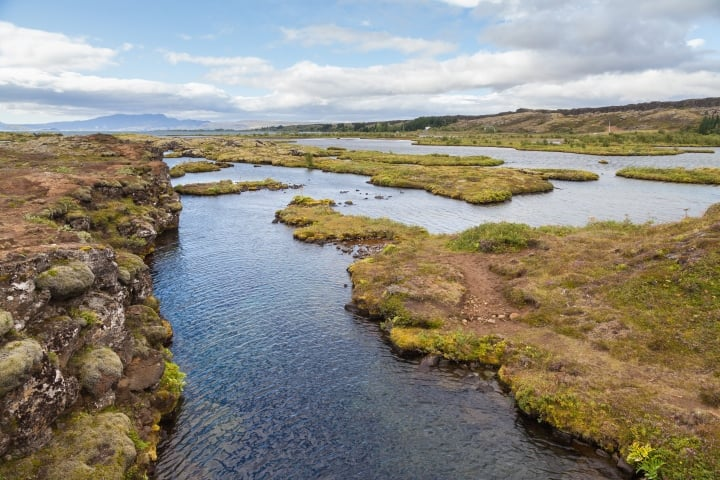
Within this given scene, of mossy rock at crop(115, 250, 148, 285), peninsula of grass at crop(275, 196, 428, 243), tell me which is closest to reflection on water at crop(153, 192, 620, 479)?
mossy rock at crop(115, 250, 148, 285)

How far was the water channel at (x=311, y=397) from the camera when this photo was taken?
75.3 ft

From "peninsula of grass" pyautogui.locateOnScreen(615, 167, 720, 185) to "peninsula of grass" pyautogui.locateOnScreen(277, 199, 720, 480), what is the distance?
8369 cm

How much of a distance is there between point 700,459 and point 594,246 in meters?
31.4

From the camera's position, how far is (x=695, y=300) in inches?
1299

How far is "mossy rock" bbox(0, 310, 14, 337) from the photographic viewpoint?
20594 millimetres

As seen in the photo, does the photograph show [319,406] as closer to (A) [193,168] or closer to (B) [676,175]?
(B) [676,175]

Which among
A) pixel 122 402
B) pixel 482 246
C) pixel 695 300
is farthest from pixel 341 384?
pixel 482 246

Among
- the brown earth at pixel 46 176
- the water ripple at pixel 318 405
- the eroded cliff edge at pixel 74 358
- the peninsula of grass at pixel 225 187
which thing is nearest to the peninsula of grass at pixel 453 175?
the peninsula of grass at pixel 225 187

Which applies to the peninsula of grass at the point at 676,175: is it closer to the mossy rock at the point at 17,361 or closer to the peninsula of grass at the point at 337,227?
the peninsula of grass at the point at 337,227

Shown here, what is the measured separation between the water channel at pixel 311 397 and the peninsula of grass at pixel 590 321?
77.1 inches

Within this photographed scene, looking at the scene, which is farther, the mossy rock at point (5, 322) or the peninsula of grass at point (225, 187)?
the peninsula of grass at point (225, 187)

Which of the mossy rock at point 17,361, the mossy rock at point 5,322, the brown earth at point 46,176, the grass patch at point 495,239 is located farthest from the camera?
the grass patch at point 495,239

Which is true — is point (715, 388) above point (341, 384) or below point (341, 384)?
above

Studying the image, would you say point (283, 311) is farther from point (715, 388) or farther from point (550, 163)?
point (550, 163)
